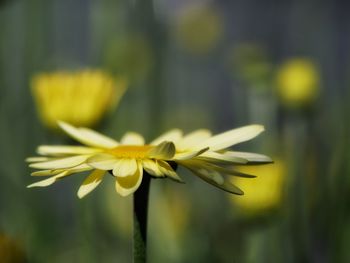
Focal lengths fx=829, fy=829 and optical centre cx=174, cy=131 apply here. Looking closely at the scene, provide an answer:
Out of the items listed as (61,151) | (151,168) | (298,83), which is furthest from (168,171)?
(298,83)

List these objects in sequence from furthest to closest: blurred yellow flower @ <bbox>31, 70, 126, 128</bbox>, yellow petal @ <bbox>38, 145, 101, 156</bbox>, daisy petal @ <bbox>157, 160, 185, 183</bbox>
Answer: blurred yellow flower @ <bbox>31, 70, 126, 128</bbox> < yellow petal @ <bbox>38, 145, 101, 156</bbox> < daisy petal @ <bbox>157, 160, 185, 183</bbox>

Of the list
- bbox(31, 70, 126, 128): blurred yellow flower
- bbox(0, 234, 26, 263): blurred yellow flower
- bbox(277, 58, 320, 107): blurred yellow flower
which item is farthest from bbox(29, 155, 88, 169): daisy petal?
bbox(277, 58, 320, 107): blurred yellow flower

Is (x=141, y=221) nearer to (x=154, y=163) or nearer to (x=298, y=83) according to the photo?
(x=154, y=163)

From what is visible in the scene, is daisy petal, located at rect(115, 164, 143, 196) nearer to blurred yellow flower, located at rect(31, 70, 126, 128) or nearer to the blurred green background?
the blurred green background

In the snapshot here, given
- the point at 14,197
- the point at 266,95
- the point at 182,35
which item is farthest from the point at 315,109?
the point at 182,35

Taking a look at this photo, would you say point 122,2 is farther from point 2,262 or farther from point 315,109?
point 2,262

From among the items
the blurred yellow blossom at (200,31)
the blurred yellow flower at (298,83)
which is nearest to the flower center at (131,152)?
the blurred yellow flower at (298,83)

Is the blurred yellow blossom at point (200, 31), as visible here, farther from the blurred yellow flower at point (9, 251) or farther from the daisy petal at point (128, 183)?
the daisy petal at point (128, 183)
